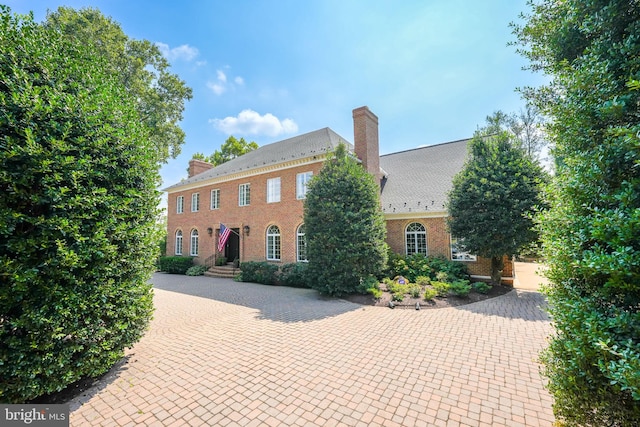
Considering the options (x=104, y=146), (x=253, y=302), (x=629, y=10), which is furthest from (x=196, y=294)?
(x=629, y=10)

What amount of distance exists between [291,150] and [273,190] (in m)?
3.09

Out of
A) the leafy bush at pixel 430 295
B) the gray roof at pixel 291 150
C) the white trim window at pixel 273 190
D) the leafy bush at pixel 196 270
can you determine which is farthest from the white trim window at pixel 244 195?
the leafy bush at pixel 430 295

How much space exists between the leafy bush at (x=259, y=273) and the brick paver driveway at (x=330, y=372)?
19.0 feet

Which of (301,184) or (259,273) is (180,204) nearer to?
(259,273)

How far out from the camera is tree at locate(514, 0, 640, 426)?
192 cm

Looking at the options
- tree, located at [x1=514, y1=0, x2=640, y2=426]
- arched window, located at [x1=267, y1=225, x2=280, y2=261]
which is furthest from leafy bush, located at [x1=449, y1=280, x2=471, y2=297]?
arched window, located at [x1=267, y1=225, x2=280, y2=261]

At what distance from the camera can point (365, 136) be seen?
14.7 meters

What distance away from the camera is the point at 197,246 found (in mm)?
20359

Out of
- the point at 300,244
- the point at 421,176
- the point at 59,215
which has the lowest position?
the point at 300,244

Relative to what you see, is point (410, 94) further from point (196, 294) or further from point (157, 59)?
point (157, 59)

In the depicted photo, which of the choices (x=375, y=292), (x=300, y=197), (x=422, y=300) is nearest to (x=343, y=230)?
(x=375, y=292)

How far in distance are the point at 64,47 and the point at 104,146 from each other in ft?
6.04

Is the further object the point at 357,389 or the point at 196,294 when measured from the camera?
the point at 196,294

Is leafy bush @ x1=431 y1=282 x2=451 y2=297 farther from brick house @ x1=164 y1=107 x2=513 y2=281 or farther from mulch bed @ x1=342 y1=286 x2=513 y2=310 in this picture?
brick house @ x1=164 y1=107 x2=513 y2=281
